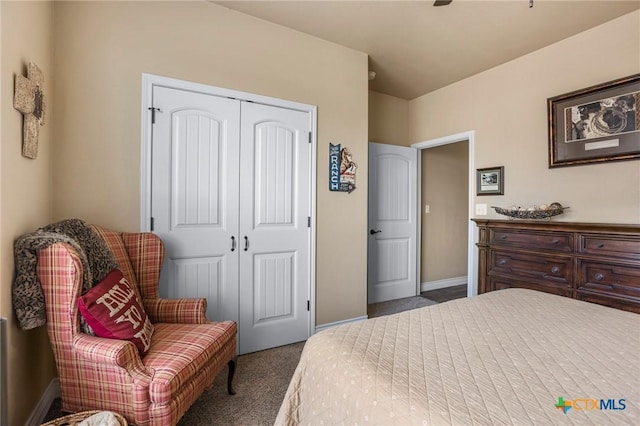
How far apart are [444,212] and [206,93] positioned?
12.2 ft

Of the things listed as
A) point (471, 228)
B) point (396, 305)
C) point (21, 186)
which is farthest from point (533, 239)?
point (21, 186)

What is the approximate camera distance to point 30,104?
1476 mm

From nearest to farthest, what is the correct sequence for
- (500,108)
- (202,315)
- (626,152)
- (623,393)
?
(623,393), (202,315), (626,152), (500,108)

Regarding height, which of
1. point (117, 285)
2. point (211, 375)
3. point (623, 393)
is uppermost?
point (117, 285)

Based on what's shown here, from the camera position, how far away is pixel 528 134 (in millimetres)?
2881

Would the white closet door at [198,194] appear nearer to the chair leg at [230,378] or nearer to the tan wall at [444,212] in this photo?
the chair leg at [230,378]

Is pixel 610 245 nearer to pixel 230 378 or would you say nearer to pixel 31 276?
pixel 230 378

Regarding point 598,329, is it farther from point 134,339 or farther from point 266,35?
point 266,35

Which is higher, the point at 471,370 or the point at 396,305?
the point at 471,370

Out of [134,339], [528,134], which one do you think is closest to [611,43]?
[528,134]

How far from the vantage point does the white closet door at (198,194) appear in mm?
2150

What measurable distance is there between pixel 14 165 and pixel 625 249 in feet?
11.7

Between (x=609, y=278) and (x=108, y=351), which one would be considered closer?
(x=108, y=351)

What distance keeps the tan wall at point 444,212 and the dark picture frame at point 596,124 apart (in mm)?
1780
